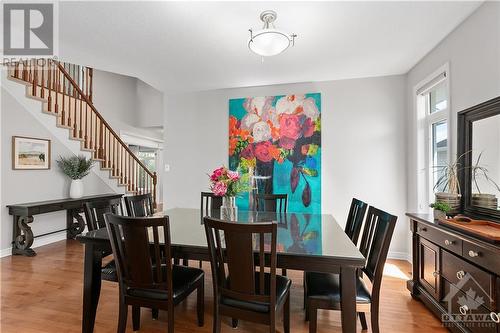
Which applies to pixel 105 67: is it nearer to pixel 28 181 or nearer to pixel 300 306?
pixel 28 181

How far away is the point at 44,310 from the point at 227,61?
10.4ft

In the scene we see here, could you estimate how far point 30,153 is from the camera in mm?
3969

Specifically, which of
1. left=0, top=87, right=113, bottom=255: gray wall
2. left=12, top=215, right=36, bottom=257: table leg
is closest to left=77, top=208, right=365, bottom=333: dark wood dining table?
left=12, top=215, right=36, bottom=257: table leg

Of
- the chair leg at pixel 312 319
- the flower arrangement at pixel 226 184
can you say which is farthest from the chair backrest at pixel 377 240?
the flower arrangement at pixel 226 184

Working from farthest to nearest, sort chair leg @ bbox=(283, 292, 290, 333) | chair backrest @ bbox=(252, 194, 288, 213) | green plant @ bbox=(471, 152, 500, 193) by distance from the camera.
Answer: chair backrest @ bbox=(252, 194, 288, 213)
green plant @ bbox=(471, 152, 500, 193)
chair leg @ bbox=(283, 292, 290, 333)

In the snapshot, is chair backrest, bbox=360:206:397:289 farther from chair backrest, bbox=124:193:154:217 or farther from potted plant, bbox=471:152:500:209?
chair backrest, bbox=124:193:154:217

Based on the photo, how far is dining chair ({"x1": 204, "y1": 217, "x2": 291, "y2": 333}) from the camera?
4.66 feet

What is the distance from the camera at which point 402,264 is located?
3432mm

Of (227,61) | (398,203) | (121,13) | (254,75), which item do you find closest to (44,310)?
(121,13)

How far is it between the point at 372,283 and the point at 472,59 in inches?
81.3

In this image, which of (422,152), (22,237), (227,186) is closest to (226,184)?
(227,186)

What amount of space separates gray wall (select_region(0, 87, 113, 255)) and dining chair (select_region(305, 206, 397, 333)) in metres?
4.30

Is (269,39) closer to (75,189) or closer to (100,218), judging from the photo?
(100,218)

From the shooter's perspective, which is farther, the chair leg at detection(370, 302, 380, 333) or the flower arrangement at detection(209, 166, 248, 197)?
the flower arrangement at detection(209, 166, 248, 197)
